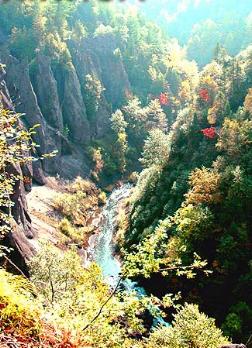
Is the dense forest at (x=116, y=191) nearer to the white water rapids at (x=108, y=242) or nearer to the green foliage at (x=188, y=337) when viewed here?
the green foliage at (x=188, y=337)

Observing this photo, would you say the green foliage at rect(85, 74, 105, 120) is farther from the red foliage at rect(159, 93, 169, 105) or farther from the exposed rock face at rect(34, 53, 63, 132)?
the red foliage at rect(159, 93, 169, 105)

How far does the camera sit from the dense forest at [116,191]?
8117mm

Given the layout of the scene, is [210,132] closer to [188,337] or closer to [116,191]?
[188,337]

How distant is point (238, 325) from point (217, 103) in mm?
38005

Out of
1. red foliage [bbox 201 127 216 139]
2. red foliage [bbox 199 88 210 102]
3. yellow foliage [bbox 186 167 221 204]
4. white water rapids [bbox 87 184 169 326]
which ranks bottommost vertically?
white water rapids [bbox 87 184 169 326]

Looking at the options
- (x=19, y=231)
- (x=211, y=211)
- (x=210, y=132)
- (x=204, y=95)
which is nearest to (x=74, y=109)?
(x=204, y=95)

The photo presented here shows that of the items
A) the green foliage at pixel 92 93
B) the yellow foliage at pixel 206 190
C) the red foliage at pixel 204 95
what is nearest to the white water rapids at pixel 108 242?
the yellow foliage at pixel 206 190

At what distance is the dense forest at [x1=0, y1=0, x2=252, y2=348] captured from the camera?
26.6 ft

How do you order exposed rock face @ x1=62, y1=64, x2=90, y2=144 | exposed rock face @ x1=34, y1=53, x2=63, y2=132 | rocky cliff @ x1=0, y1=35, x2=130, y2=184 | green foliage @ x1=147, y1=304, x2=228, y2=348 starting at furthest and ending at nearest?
exposed rock face @ x1=62, y1=64, x2=90, y2=144 < exposed rock face @ x1=34, y1=53, x2=63, y2=132 < rocky cliff @ x1=0, y1=35, x2=130, y2=184 < green foliage @ x1=147, y1=304, x2=228, y2=348

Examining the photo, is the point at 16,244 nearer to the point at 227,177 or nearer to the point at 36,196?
the point at 227,177

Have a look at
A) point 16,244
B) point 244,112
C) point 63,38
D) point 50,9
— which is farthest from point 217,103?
point 50,9

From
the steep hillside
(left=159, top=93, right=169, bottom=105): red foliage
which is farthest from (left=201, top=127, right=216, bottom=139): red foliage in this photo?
(left=159, top=93, right=169, bottom=105): red foliage

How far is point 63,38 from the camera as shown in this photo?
126 metres

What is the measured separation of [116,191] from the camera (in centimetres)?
9431
